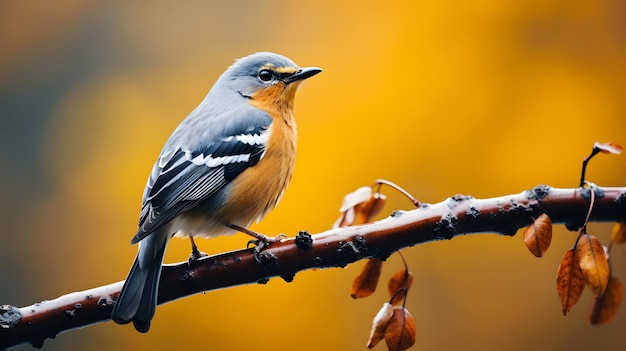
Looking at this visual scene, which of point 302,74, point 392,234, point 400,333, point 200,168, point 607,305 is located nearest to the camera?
point 400,333

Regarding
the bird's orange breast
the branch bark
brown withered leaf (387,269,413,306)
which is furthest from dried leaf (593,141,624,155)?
the bird's orange breast

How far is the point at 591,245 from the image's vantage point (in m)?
2.14

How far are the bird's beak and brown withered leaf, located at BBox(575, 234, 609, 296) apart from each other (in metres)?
1.85

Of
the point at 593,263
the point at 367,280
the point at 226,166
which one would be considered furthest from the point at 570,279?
the point at 226,166

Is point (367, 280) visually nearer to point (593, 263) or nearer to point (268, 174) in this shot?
point (593, 263)

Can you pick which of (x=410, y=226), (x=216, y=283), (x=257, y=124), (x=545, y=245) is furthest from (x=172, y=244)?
(x=545, y=245)

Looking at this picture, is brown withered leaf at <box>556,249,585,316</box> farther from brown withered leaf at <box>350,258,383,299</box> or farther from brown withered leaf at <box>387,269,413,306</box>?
brown withered leaf at <box>350,258,383,299</box>

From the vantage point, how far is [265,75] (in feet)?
12.6

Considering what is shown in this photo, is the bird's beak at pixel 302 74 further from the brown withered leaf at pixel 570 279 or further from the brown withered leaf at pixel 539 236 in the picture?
the brown withered leaf at pixel 570 279

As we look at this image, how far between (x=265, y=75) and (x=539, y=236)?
2097 mm

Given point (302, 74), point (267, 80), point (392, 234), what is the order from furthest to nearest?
point (267, 80)
point (302, 74)
point (392, 234)

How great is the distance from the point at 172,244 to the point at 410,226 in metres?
3.74

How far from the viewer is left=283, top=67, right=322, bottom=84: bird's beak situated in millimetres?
3619

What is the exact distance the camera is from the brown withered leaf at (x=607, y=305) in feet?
8.36
